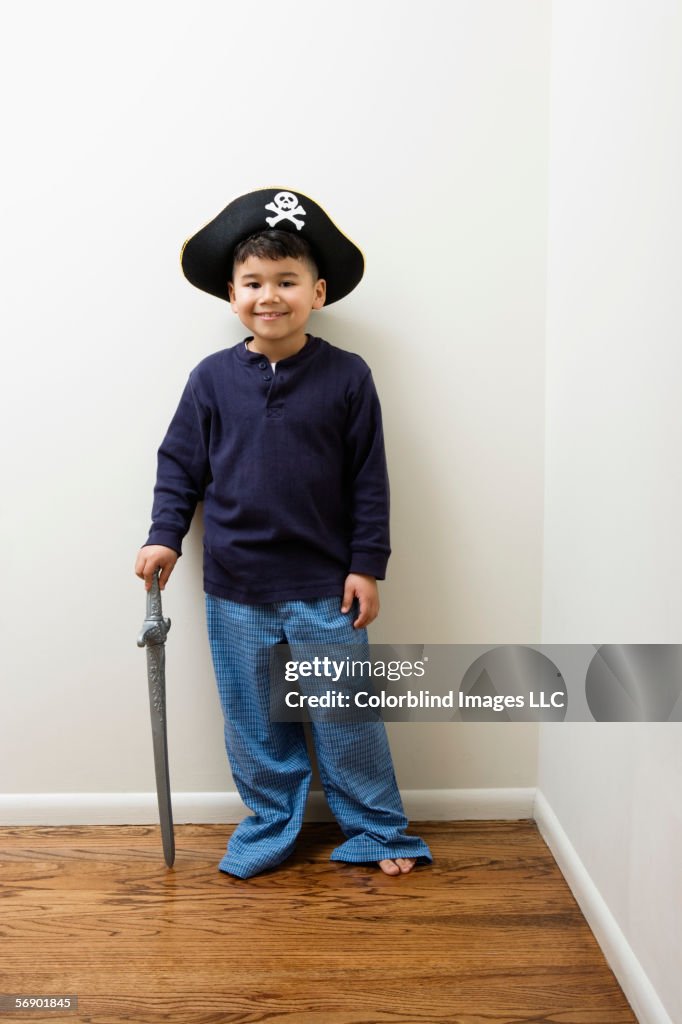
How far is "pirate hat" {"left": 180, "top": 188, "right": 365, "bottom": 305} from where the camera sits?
4.64ft

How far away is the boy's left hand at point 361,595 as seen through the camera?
152cm

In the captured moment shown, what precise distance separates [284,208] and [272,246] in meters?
0.07

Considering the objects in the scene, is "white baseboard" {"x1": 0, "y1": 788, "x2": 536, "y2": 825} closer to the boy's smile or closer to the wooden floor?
the wooden floor

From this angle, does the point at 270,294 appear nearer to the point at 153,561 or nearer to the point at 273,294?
the point at 273,294

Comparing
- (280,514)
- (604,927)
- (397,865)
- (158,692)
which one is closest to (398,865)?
(397,865)

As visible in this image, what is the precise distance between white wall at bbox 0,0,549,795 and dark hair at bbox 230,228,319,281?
18 centimetres

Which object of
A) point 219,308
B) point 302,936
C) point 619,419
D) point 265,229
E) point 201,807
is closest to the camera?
point 619,419

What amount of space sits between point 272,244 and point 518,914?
114cm

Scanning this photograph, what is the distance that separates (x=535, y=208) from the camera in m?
1.57

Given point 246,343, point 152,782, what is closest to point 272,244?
point 246,343

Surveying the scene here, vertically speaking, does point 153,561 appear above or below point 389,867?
above

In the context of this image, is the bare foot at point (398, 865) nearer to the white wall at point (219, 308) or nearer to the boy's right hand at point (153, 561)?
the white wall at point (219, 308)

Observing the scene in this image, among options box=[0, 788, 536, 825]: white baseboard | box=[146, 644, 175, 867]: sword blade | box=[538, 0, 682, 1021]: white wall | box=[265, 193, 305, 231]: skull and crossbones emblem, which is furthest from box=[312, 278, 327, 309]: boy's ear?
box=[0, 788, 536, 825]: white baseboard

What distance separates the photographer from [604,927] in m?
1.26
